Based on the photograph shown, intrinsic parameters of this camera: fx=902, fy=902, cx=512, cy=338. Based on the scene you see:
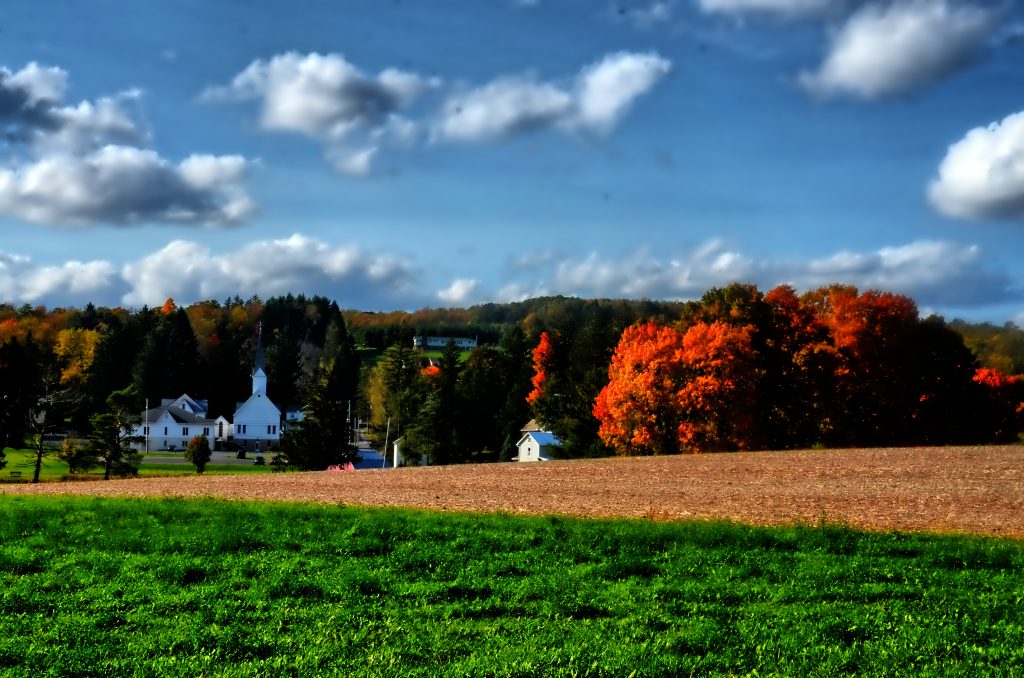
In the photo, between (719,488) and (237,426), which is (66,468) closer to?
(237,426)

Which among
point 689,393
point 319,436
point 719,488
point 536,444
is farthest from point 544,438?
point 719,488

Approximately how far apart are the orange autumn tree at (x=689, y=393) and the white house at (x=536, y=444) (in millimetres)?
25650

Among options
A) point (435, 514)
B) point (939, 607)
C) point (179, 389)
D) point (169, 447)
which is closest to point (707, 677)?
point (939, 607)

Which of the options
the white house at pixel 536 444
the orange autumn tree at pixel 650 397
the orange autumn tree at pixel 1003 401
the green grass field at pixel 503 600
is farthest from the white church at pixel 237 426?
the green grass field at pixel 503 600

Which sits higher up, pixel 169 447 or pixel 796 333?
pixel 796 333

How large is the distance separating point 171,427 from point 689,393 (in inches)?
3532

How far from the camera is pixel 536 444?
8262 centimetres

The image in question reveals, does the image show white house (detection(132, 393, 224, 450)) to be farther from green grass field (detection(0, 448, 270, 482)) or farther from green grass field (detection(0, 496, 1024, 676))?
green grass field (detection(0, 496, 1024, 676))

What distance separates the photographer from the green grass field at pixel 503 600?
859cm

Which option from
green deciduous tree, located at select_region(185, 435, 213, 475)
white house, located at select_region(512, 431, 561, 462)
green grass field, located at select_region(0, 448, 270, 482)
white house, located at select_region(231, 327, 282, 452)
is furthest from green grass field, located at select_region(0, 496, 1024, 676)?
white house, located at select_region(231, 327, 282, 452)

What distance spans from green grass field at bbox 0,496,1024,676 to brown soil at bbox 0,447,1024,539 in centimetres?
444

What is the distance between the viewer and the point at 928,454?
124 ft

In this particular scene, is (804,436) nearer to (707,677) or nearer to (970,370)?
(970,370)

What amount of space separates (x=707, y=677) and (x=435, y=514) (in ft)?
40.7
